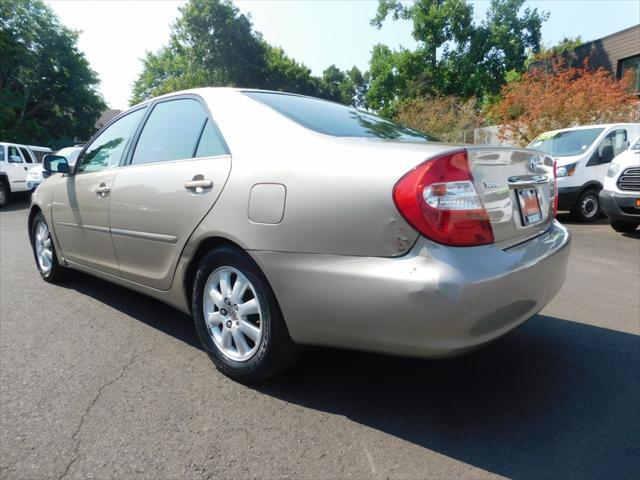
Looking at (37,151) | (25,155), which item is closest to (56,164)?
(25,155)

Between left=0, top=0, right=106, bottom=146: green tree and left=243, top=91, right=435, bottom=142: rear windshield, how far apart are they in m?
26.8

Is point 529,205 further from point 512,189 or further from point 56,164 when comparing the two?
point 56,164

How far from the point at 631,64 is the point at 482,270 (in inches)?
1039

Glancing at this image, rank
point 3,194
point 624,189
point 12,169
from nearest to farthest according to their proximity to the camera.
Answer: point 624,189, point 3,194, point 12,169

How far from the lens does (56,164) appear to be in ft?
12.9

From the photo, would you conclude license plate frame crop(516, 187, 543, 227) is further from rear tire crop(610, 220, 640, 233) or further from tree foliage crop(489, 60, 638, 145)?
tree foliage crop(489, 60, 638, 145)

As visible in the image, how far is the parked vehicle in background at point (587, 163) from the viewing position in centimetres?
877

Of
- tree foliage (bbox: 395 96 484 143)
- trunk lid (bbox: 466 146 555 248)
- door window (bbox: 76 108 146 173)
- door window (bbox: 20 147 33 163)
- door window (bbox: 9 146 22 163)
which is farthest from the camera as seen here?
tree foliage (bbox: 395 96 484 143)

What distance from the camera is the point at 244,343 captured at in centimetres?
246

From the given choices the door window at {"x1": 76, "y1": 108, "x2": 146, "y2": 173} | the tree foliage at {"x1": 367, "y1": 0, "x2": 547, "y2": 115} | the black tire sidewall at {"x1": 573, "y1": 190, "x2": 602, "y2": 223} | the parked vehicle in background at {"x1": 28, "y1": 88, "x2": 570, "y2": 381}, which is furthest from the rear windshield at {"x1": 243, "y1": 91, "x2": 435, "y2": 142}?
the tree foliage at {"x1": 367, "y1": 0, "x2": 547, "y2": 115}

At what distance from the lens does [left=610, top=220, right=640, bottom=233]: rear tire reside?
751 centimetres

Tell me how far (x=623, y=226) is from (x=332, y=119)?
22.4 feet

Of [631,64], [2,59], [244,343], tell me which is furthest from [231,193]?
[2,59]

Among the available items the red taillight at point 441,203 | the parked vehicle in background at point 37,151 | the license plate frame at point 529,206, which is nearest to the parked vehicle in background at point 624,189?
the license plate frame at point 529,206
